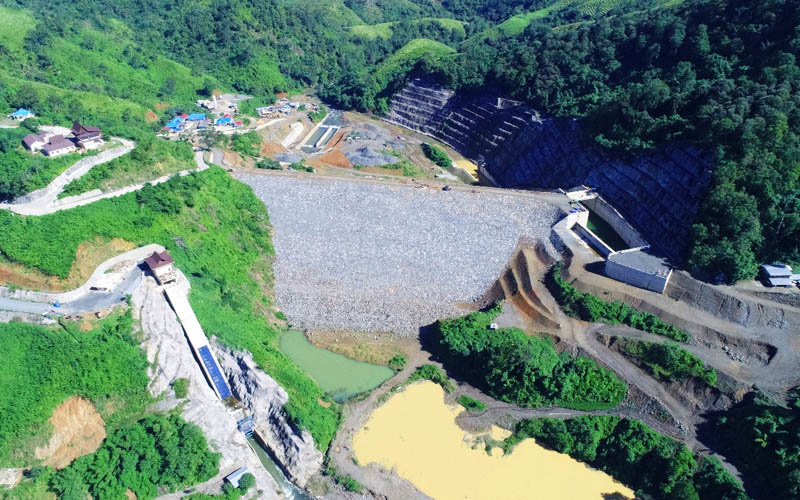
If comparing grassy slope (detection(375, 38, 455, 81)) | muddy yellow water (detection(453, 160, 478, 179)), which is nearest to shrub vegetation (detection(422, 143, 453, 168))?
muddy yellow water (detection(453, 160, 478, 179))

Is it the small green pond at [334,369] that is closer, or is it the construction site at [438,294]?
the construction site at [438,294]

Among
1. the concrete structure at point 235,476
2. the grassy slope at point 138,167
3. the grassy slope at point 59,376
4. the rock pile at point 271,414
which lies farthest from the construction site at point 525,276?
the grassy slope at point 59,376

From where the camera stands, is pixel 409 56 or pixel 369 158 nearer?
pixel 369 158

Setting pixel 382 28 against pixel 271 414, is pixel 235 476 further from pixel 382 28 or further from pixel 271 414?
pixel 382 28

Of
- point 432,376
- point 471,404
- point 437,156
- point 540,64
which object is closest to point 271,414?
point 432,376

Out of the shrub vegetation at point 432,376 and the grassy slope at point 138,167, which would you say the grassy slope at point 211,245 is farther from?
the shrub vegetation at point 432,376
